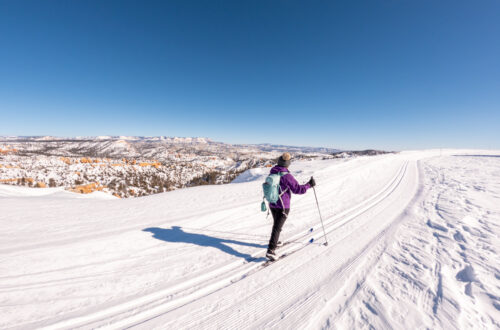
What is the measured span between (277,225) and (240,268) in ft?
3.77

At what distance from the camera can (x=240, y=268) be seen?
3635mm

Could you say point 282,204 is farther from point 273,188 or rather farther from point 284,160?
point 284,160

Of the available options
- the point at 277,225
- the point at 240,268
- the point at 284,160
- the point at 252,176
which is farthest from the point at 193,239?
the point at 252,176

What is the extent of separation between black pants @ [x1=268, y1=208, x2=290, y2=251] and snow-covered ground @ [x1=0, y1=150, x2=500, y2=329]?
40 cm

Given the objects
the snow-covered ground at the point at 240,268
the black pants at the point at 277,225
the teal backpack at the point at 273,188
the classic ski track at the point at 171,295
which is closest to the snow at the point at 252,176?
the snow-covered ground at the point at 240,268

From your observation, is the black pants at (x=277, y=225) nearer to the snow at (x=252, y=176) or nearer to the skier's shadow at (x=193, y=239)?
the skier's shadow at (x=193, y=239)

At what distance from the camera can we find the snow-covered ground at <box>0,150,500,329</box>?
2518 mm

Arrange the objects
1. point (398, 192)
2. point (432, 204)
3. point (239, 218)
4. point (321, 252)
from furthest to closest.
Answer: point (398, 192) → point (432, 204) → point (239, 218) → point (321, 252)

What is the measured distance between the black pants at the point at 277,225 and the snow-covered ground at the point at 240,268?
399mm

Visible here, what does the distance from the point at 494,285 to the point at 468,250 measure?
130 cm

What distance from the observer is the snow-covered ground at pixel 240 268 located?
252cm

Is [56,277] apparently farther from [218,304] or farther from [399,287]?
[399,287]

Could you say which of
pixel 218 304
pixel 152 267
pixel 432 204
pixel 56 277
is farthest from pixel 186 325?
pixel 432 204

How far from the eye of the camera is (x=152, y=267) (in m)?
3.62
